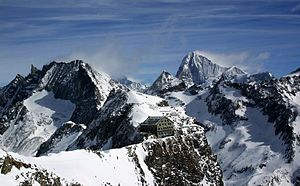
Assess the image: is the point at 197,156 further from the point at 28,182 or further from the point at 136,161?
the point at 28,182

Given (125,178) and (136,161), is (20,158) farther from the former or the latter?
(136,161)

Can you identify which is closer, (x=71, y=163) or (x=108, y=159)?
(x=71, y=163)

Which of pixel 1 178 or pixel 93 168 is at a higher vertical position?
pixel 1 178

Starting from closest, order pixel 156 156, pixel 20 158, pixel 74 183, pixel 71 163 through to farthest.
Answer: pixel 20 158
pixel 74 183
pixel 71 163
pixel 156 156

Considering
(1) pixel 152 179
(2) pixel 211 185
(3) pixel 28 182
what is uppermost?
(3) pixel 28 182

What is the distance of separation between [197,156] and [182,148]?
827 cm

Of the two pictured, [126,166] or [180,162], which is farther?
[180,162]

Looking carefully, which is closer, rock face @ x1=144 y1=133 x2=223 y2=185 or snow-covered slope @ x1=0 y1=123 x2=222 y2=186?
snow-covered slope @ x1=0 y1=123 x2=222 y2=186

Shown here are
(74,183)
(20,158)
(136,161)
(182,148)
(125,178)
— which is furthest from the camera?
(182,148)

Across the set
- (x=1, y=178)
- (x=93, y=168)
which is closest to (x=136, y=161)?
(x=93, y=168)

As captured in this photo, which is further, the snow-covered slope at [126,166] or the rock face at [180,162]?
the rock face at [180,162]

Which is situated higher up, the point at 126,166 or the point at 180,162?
the point at 126,166

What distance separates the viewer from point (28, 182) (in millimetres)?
100625

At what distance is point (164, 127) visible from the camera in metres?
199
